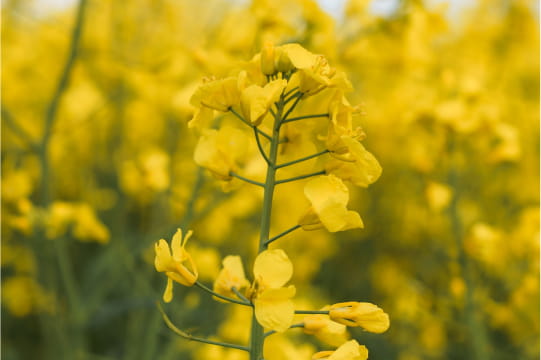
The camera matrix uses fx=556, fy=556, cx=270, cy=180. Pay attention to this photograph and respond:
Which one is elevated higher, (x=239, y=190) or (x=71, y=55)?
(x=71, y=55)

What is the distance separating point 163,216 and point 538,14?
2.44m

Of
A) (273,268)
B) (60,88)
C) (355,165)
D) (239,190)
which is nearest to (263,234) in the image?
(273,268)

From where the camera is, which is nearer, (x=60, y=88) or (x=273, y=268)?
(x=273, y=268)

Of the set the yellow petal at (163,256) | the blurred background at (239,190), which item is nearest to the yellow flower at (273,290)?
the yellow petal at (163,256)

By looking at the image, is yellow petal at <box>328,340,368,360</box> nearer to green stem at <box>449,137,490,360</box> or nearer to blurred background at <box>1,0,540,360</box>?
blurred background at <box>1,0,540,360</box>

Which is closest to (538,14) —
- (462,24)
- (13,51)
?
(462,24)

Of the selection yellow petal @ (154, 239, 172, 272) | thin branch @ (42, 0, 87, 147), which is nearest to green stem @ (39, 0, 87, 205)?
thin branch @ (42, 0, 87, 147)

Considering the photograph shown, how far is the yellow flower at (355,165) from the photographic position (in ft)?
2.11

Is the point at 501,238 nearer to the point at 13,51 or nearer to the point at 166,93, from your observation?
the point at 166,93

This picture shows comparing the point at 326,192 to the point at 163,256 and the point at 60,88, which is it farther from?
the point at 60,88

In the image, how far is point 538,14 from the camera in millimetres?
3121

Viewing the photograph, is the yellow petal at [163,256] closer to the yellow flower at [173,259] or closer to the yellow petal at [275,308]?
the yellow flower at [173,259]

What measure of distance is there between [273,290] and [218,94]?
0.25 metres

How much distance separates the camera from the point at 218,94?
697 mm
